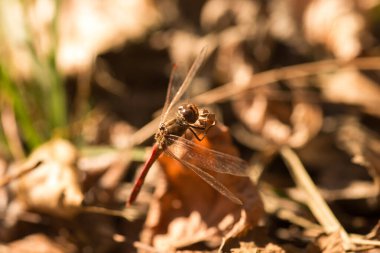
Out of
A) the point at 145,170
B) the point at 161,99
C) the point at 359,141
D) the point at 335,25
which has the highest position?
the point at 335,25

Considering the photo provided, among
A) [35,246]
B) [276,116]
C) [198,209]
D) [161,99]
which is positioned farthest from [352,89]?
[35,246]

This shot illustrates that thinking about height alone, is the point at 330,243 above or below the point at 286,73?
below

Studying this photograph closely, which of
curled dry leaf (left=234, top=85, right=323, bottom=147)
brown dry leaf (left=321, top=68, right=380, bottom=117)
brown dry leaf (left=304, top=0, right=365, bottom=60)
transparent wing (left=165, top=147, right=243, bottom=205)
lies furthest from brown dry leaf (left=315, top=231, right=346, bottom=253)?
brown dry leaf (left=304, top=0, right=365, bottom=60)

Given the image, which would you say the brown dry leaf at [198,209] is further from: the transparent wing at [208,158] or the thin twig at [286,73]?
the thin twig at [286,73]

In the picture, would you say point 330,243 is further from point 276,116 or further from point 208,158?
point 276,116

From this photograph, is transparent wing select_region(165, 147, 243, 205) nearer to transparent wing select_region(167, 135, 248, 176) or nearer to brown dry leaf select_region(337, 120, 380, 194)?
transparent wing select_region(167, 135, 248, 176)

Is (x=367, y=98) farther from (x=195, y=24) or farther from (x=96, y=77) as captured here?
(x=96, y=77)

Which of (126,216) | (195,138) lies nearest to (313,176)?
(195,138)
